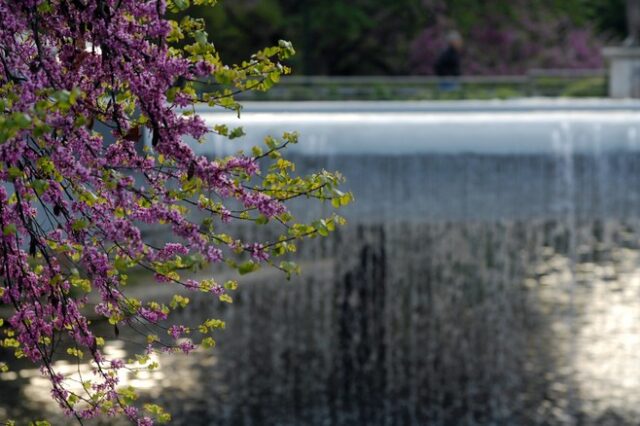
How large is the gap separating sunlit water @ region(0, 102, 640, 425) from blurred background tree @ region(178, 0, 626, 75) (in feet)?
66.3

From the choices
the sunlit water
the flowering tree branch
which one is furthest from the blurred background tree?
the flowering tree branch

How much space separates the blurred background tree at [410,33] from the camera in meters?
36.8

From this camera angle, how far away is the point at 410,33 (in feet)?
131

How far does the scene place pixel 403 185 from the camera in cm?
1248

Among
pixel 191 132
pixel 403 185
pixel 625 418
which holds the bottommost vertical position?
pixel 625 418

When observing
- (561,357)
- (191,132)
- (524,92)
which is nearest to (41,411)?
(561,357)

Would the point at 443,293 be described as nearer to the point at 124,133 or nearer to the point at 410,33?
the point at 124,133

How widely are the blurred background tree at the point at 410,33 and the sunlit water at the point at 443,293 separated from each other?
20196 mm

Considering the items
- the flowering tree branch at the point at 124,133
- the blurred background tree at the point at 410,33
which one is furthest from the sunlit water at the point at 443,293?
the blurred background tree at the point at 410,33

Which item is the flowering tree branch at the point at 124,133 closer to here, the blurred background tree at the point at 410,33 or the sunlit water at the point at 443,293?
the sunlit water at the point at 443,293

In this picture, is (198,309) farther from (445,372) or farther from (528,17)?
(528,17)

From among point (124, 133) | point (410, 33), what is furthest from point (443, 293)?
point (410, 33)

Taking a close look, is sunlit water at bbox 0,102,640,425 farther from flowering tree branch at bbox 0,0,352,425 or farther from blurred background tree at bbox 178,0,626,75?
blurred background tree at bbox 178,0,626,75

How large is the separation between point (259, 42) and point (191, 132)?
32501 mm
